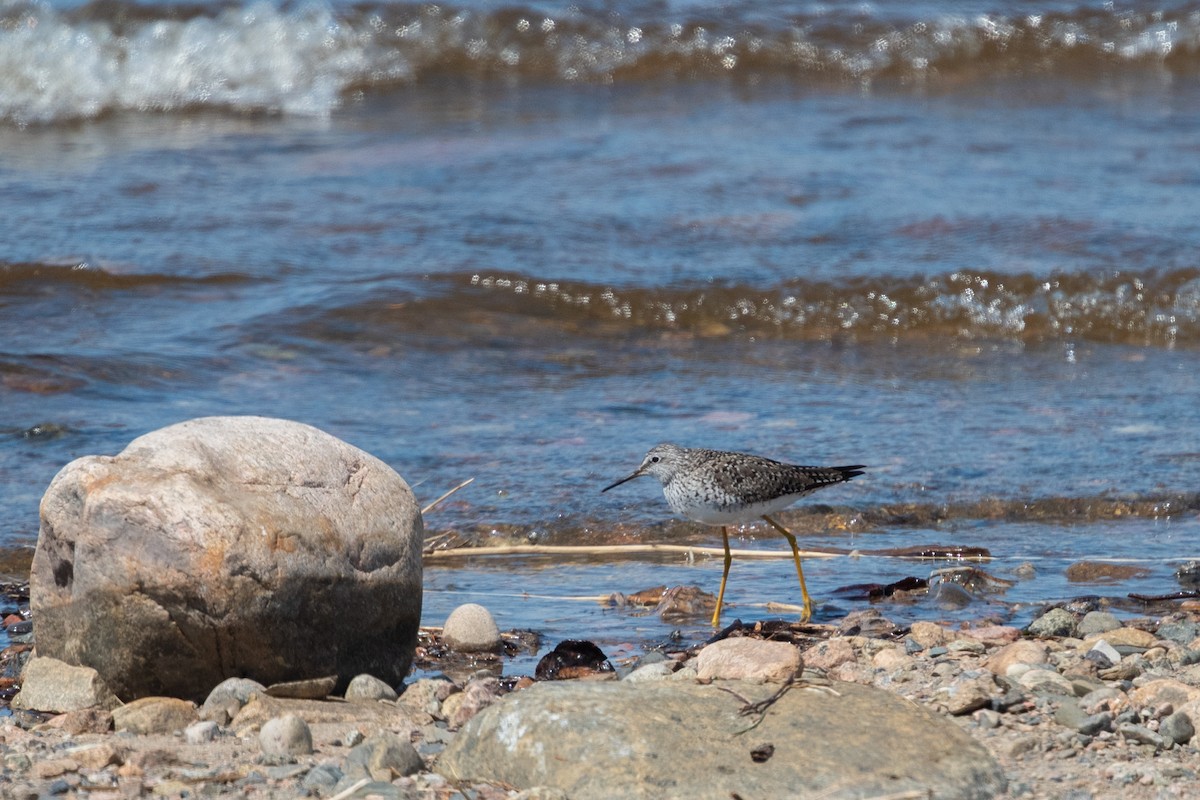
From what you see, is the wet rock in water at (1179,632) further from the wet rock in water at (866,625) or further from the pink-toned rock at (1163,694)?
the wet rock in water at (866,625)

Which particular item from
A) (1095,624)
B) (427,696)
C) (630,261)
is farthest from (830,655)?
(630,261)

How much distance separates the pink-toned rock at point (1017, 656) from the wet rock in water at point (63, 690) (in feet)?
7.89

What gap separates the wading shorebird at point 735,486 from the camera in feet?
17.4

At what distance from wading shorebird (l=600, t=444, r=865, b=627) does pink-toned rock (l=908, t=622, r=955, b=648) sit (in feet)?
1.77

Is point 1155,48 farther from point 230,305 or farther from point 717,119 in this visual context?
point 230,305

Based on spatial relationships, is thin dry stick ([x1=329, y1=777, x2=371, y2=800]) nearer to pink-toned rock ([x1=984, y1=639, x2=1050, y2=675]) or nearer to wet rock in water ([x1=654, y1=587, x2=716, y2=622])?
pink-toned rock ([x1=984, y1=639, x2=1050, y2=675])

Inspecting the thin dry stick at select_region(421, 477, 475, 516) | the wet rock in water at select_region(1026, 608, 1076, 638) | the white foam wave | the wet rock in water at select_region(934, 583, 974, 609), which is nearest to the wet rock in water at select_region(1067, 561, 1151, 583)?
the wet rock in water at select_region(934, 583, 974, 609)

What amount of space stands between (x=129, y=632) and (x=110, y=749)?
1.41 ft

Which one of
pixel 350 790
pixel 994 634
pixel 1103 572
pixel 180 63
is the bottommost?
pixel 1103 572

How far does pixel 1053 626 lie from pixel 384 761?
218cm

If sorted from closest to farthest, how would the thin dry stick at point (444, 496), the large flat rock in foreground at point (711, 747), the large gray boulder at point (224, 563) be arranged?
the large flat rock in foreground at point (711, 747), the large gray boulder at point (224, 563), the thin dry stick at point (444, 496)

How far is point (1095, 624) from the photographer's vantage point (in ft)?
15.2

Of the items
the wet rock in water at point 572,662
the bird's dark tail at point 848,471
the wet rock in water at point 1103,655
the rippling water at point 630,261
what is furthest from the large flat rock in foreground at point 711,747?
the bird's dark tail at point 848,471

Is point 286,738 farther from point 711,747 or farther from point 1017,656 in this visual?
point 1017,656
